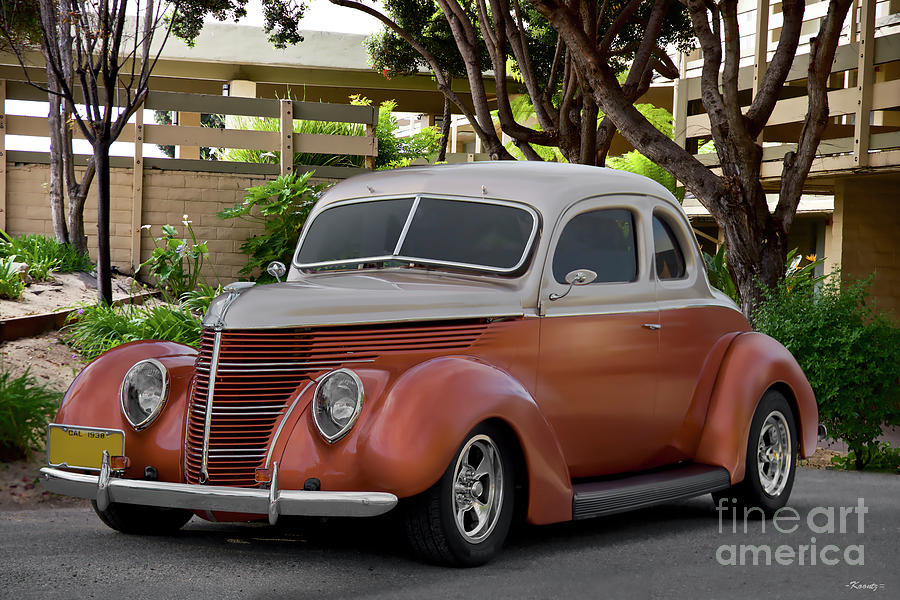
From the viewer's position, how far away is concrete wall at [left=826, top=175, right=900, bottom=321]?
61.4ft

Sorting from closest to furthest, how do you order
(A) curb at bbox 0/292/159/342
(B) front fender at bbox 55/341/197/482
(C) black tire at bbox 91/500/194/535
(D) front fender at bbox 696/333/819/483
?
(B) front fender at bbox 55/341/197/482
(C) black tire at bbox 91/500/194/535
(D) front fender at bbox 696/333/819/483
(A) curb at bbox 0/292/159/342

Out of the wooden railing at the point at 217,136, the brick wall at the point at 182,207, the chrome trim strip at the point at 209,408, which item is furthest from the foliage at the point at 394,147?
the chrome trim strip at the point at 209,408

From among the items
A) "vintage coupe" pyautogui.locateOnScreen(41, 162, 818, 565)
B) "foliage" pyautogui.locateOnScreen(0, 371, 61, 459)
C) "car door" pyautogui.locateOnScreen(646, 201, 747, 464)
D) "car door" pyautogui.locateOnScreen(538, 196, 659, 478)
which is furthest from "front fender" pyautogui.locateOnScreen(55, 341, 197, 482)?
"car door" pyautogui.locateOnScreen(646, 201, 747, 464)

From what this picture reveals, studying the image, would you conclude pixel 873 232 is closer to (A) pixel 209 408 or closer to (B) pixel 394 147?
(B) pixel 394 147

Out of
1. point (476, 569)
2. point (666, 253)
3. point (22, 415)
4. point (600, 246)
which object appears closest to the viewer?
point (476, 569)

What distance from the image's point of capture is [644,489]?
5699mm

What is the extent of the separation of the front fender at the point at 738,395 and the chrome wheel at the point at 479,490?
192cm

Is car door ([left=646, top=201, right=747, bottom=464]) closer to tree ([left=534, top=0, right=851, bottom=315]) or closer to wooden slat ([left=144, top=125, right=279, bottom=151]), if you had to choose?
tree ([left=534, top=0, right=851, bottom=315])

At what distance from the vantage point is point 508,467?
16.5ft

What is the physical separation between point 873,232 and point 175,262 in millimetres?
12516

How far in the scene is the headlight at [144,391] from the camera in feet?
17.3

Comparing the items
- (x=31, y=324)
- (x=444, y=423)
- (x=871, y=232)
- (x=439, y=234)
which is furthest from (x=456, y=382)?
(x=871, y=232)

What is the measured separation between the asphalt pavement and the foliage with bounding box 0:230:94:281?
7.55 meters

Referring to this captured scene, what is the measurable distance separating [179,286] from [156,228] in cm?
194
